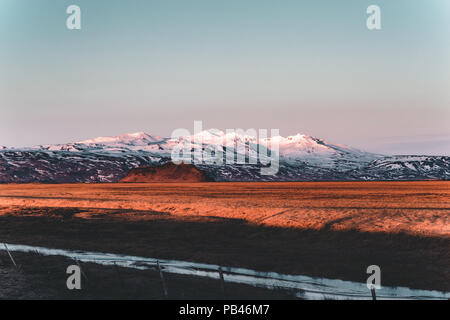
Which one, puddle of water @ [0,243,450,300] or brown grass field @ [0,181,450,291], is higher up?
puddle of water @ [0,243,450,300]

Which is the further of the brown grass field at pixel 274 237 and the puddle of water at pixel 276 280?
the brown grass field at pixel 274 237

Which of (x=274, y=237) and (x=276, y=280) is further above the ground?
Answer: (x=276, y=280)

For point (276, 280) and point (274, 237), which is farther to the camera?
point (274, 237)

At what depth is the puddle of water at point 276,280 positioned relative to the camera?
1858 centimetres

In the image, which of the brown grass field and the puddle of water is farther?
the brown grass field

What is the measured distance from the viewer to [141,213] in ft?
162

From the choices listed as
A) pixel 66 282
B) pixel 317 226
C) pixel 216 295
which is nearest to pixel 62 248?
pixel 66 282

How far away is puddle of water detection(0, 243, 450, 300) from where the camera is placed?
61.0ft

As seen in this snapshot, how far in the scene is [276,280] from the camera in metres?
21.3

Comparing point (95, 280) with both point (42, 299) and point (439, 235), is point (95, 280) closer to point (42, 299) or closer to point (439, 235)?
point (42, 299)

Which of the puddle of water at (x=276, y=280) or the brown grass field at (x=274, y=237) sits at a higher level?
the puddle of water at (x=276, y=280)
